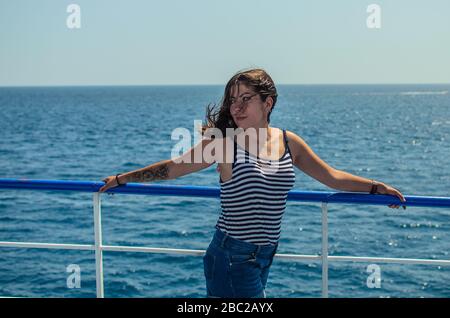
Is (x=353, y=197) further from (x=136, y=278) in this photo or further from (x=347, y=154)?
(x=347, y=154)

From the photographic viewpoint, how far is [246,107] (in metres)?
2.92

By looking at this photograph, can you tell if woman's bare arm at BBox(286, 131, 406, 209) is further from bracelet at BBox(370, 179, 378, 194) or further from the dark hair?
the dark hair

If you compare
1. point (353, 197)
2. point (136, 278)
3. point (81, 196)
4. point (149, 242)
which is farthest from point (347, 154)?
point (353, 197)

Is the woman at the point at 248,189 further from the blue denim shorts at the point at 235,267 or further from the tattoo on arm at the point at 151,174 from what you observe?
the tattoo on arm at the point at 151,174

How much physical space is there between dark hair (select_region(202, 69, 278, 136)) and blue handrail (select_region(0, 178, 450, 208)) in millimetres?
379

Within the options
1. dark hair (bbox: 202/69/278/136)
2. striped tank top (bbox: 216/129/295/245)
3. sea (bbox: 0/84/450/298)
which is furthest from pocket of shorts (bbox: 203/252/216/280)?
sea (bbox: 0/84/450/298)

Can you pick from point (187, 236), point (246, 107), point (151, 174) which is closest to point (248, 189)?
point (246, 107)

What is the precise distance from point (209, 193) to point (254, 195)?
0.56 metres

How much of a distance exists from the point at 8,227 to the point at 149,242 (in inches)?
212

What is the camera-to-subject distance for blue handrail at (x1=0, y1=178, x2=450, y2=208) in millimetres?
3244

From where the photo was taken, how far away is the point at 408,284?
46.8 feet

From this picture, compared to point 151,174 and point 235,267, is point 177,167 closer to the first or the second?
point 151,174
